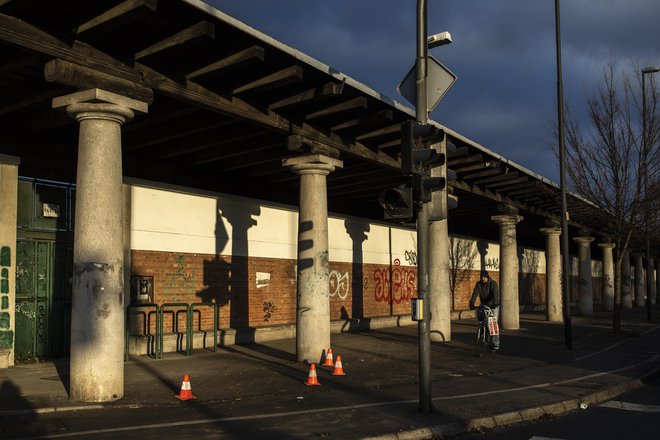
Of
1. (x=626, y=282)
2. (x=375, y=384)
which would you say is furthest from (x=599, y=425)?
(x=626, y=282)

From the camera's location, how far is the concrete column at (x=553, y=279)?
2617cm

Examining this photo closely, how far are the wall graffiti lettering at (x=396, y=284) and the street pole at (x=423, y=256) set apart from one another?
14964 millimetres

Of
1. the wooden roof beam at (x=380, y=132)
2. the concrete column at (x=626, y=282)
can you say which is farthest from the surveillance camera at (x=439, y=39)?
the concrete column at (x=626, y=282)

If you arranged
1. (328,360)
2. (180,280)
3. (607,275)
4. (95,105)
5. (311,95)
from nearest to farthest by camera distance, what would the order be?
1. (95,105)
2. (311,95)
3. (328,360)
4. (180,280)
5. (607,275)

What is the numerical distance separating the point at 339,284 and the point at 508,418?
1325cm

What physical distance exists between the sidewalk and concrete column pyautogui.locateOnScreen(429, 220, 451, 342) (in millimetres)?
1040

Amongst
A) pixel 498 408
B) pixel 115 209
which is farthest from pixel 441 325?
pixel 115 209

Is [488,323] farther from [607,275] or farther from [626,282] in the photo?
[626,282]

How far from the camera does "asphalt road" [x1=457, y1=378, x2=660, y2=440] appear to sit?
738cm

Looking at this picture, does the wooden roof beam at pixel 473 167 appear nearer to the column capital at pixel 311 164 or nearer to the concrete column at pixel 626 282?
the column capital at pixel 311 164

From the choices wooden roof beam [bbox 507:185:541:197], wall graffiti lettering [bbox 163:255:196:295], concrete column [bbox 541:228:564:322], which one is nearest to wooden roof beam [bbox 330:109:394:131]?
wall graffiti lettering [bbox 163:255:196:295]

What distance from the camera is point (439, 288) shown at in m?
17.9

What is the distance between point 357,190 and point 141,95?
11.7m

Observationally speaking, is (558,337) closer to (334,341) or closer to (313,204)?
(334,341)
